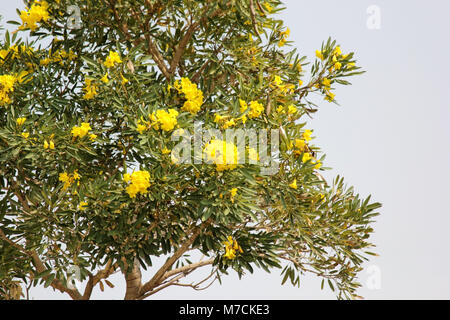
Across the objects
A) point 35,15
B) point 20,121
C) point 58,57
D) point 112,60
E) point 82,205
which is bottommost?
point 82,205

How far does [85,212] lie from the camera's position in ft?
9.39

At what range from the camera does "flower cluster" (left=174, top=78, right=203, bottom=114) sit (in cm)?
304

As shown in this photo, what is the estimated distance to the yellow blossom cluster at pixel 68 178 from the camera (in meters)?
3.06

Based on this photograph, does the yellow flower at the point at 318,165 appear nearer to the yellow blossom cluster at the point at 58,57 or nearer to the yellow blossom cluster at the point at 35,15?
the yellow blossom cluster at the point at 58,57

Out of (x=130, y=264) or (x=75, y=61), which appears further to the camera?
(x=75, y=61)

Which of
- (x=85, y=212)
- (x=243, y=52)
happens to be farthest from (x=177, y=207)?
(x=243, y=52)

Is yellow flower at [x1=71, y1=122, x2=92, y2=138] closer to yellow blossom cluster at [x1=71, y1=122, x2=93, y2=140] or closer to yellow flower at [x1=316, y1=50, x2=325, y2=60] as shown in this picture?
yellow blossom cluster at [x1=71, y1=122, x2=93, y2=140]

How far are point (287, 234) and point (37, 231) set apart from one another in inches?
53.1

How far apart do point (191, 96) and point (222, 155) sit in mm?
587

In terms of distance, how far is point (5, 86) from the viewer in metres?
3.07

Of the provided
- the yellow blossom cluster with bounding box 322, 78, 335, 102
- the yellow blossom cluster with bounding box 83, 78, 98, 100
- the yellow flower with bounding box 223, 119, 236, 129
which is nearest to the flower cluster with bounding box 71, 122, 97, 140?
the yellow blossom cluster with bounding box 83, 78, 98, 100

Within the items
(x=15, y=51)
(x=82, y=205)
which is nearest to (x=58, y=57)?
(x=15, y=51)

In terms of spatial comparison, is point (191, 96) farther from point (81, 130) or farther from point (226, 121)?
point (81, 130)
